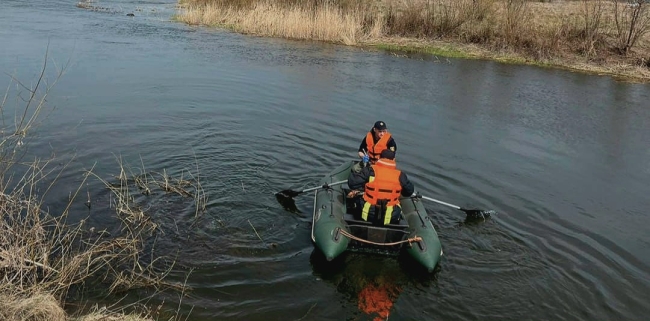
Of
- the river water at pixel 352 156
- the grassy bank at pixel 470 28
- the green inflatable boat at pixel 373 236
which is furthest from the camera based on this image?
the grassy bank at pixel 470 28

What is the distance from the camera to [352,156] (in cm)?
1210

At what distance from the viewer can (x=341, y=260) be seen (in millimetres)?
7602

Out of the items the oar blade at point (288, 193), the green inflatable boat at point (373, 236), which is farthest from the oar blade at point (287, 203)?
the green inflatable boat at point (373, 236)

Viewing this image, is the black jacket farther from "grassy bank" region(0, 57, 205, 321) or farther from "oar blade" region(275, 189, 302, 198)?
"grassy bank" region(0, 57, 205, 321)

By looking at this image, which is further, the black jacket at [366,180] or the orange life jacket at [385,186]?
the black jacket at [366,180]

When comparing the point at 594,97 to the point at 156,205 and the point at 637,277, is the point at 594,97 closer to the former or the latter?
the point at 637,277

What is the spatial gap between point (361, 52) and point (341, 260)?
1844 cm

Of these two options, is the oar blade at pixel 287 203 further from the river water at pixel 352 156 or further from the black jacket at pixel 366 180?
the black jacket at pixel 366 180

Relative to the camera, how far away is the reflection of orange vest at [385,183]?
25.1ft

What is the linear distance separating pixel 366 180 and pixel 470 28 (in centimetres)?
2195

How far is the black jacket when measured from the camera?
25.5ft

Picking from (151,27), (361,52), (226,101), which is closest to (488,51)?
(361,52)

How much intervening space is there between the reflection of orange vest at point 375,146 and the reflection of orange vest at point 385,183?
6.08ft

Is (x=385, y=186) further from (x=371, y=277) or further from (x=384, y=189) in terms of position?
(x=371, y=277)
